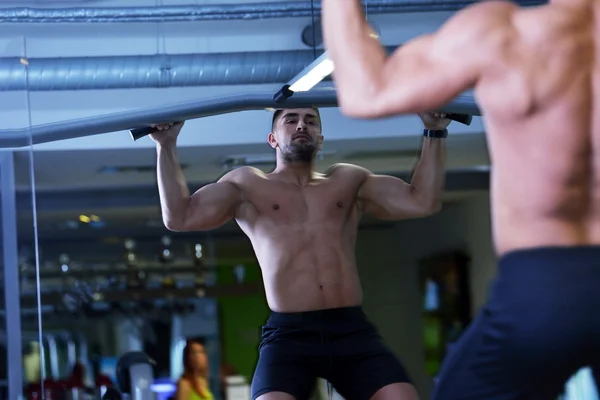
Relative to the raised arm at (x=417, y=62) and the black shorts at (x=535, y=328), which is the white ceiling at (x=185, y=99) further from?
the black shorts at (x=535, y=328)

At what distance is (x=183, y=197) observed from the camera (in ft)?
10.1

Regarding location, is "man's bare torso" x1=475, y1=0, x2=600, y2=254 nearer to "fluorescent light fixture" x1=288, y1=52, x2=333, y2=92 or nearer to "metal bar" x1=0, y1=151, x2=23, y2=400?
"fluorescent light fixture" x1=288, y1=52, x2=333, y2=92

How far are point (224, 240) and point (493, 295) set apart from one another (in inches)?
314

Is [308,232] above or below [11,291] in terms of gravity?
above

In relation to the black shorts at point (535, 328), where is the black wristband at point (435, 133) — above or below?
above

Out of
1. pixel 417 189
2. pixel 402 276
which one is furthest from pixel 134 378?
pixel 402 276

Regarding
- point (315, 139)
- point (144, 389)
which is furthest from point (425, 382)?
point (315, 139)

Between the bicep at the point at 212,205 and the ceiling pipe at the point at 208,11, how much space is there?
8.24ft

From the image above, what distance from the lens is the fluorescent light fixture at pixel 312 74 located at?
2903mm

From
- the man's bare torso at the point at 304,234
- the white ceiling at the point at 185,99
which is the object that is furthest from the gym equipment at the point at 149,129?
the white ceiling at the point at 185,99

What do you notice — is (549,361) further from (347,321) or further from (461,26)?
(347,321)

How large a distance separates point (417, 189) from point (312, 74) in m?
0.54

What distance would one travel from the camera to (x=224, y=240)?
9.48 metres

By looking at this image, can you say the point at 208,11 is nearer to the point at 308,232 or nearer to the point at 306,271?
the point at 308,232
